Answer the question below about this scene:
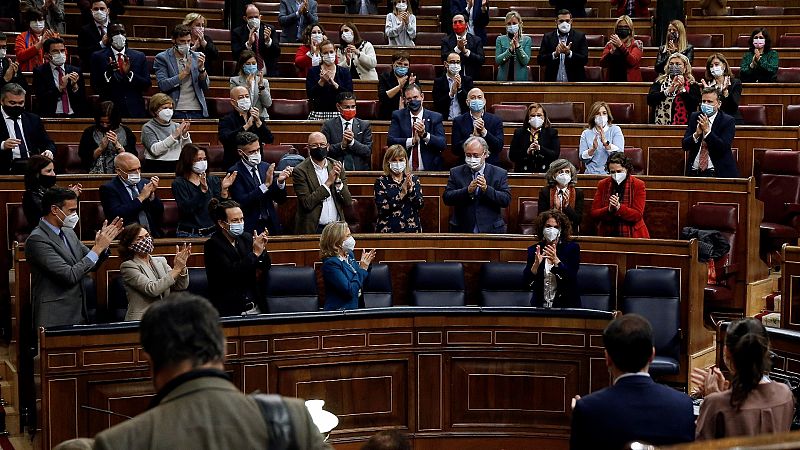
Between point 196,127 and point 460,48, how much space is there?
2.44 meters

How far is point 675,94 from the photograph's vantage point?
31.6ft

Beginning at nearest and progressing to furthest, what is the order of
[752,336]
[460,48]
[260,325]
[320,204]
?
1. [752,336]
2. [260,325]
3. [320,204]
4. [460,48]

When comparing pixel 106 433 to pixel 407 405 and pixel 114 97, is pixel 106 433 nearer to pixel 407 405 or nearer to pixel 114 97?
pixel 407 405

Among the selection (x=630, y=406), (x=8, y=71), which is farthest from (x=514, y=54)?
(x=630, y=406)

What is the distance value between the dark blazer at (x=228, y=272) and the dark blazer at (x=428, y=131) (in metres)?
2.34

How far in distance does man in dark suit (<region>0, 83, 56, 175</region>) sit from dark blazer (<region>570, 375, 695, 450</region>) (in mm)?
5702

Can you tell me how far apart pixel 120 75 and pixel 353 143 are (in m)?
2.03

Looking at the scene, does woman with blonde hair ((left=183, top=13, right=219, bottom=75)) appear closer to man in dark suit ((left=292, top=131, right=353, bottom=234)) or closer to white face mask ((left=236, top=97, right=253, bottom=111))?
white face mask ((left=236, top=97, right=253, bottom=111))

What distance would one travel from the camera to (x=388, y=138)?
8.88 m

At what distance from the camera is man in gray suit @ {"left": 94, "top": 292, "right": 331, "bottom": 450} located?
7.84 feet

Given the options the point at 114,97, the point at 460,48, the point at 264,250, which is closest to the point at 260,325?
the point at 264,250

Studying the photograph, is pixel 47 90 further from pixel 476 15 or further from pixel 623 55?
pixel 623 55

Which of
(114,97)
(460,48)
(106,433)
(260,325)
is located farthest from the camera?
(460,48)

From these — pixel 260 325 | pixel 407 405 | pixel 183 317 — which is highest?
pixel 183 317
